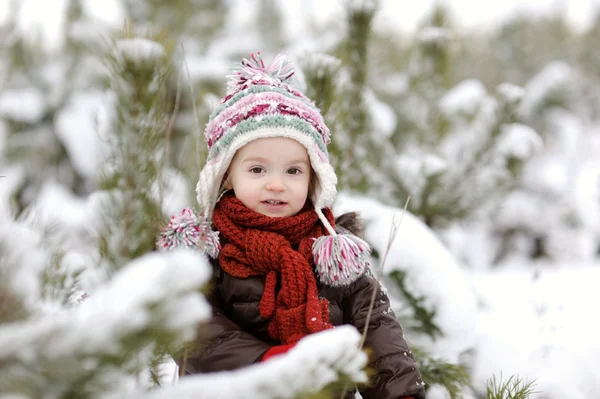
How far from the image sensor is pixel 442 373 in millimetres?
1712

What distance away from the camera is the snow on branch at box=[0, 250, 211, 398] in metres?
0.50

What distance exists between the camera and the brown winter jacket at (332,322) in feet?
4.16

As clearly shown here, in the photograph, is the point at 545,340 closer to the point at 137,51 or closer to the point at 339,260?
the point at 339,260

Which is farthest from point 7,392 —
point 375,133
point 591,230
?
point 591,230

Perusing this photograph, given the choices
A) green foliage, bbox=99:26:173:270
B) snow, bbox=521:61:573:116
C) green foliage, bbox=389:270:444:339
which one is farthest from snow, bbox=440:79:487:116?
green foliage, bbox=99:26:173:270

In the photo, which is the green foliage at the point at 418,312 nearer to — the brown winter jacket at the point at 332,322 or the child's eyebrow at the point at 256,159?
the brown winter jacket at the point at 332,322

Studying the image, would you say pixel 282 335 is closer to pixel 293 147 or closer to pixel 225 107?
pixel 293 147

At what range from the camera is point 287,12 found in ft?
25.8

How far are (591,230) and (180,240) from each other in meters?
4.40

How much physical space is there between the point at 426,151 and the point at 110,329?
271 cm

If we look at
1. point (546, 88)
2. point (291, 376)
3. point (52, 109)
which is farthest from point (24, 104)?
point (546, 88)

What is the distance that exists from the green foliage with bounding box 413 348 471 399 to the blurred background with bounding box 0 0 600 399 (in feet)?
0.19

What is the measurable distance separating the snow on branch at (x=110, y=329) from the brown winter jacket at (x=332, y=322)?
740 mm

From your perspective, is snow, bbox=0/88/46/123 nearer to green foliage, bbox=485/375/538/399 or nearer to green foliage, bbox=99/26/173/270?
green foliage, bbox=99/26/173/270
